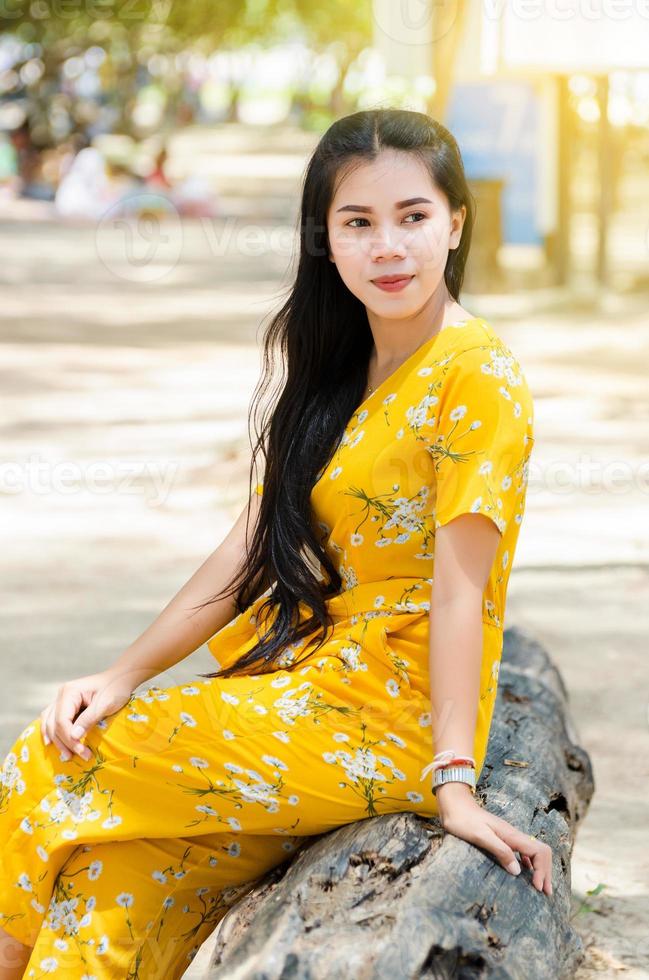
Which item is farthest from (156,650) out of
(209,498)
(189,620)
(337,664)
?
(209,498)

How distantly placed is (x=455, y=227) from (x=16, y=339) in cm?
885

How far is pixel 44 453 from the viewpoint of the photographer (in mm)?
7531

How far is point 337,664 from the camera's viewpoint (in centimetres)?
231

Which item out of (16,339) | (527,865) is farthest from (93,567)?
(16,339)

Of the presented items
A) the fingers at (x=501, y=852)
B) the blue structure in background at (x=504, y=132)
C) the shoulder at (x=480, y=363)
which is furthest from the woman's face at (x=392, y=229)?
the blue structure in background at (x=504, y=132)

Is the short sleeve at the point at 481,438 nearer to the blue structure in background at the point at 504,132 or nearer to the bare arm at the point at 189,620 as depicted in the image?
the bare arm at the point at 189,620

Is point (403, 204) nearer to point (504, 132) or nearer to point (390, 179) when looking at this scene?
point (390, 179)

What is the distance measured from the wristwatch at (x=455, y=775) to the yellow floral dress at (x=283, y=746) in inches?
2.7

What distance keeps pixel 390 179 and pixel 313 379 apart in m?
0.40

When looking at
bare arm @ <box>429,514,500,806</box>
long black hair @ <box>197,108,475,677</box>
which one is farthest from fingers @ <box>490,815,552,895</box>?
long black hair @ <box>197,108,475,677</box>

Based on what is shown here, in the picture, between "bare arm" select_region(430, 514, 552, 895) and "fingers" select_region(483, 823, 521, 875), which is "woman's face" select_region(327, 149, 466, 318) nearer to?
"bare arm" select_region(430, 514, 552, 895)

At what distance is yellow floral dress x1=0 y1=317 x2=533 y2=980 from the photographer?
2.19 m

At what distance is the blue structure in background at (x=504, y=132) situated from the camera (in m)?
14.7

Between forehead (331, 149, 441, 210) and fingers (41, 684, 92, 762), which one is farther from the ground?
forehead (331, 149, 441, 210)
